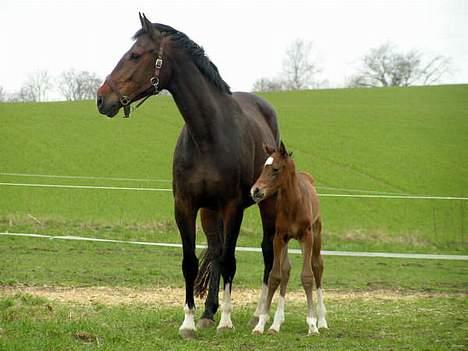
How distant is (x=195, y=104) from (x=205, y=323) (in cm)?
219

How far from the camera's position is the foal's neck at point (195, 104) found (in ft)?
22.6

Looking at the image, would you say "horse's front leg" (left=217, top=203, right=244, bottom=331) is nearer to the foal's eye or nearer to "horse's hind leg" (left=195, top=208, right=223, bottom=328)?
"horse's hind leg" (left=195, top=208, right=223, bottom=328)

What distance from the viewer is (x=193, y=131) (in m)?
6.90

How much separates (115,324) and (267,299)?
4.81 feet

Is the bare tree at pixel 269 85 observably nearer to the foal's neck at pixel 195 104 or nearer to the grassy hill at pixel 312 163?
the grassy hill at pixel 312 163

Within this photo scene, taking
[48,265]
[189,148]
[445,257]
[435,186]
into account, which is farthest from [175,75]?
[435,186]

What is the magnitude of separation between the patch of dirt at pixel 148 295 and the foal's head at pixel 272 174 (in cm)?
288

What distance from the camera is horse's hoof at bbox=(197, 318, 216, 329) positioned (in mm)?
7309

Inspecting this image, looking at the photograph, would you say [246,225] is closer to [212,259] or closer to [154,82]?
[212,259]

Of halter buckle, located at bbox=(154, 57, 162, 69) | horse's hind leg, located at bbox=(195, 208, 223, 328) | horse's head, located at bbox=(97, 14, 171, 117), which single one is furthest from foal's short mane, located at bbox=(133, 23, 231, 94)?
horse's hind leg, located at bbox=(195, 208, 223, 328)

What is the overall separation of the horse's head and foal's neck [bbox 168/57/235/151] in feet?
0.47

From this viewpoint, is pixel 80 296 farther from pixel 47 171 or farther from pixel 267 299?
pixel 47 171

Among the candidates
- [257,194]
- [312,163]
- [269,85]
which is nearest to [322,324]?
→ [257,194]

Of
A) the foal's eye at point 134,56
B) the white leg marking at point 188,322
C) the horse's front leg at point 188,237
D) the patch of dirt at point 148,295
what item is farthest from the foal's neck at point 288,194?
the patch of dirt at point 148,295
